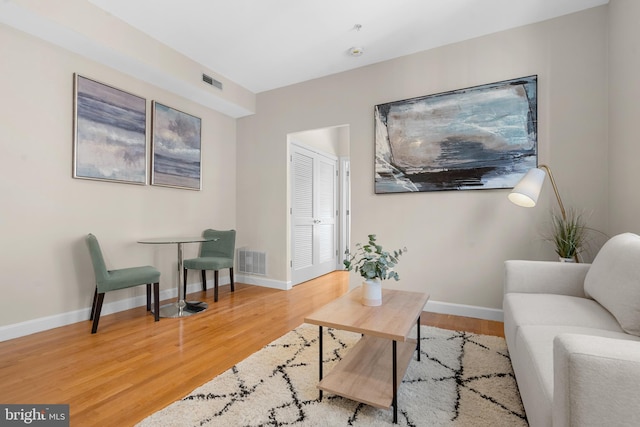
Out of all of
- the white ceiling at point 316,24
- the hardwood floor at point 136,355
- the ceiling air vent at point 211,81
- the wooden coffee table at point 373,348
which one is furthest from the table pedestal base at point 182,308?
the white ceiling at point 316,24

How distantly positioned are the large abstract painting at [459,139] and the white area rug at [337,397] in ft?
5.39

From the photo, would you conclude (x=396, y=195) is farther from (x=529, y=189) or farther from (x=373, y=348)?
(x=373, y=348)

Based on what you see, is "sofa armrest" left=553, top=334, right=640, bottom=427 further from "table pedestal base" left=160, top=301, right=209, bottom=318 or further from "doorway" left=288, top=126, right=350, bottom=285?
"doorway" left=288, top=126, right=350, bottom=285

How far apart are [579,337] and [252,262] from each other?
4041 millimetres

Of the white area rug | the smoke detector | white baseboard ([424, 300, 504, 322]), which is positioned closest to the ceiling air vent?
the smoke detector

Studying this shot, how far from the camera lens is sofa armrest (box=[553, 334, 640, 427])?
78 cm

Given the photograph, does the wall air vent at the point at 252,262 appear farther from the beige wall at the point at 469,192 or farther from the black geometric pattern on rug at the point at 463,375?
the black geometric pattern on rug at the point at 463,375

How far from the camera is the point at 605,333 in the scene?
1.42m

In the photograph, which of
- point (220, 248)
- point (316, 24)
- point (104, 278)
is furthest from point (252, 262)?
point (316, 24)

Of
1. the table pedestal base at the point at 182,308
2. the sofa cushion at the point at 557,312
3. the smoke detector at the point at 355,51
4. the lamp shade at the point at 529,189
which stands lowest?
the table pedestal base at the point at 182,308

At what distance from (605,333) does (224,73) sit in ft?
14.1

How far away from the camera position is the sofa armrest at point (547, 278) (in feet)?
6.81

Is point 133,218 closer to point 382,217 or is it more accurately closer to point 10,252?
point 10,252

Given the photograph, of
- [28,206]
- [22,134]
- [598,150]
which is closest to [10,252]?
[28,206]
